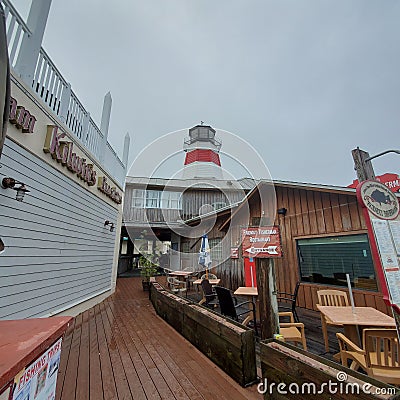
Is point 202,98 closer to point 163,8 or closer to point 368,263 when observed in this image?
point 163,8

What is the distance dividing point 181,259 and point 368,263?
10234mm

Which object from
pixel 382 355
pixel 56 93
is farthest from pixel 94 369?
pixel 56 93

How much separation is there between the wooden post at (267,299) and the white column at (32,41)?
431 centimetres

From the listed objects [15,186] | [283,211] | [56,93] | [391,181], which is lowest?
[15,186]

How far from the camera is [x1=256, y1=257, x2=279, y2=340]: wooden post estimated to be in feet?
7.75

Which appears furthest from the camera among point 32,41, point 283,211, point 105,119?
point 105,119

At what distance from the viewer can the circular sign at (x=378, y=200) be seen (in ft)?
5.37

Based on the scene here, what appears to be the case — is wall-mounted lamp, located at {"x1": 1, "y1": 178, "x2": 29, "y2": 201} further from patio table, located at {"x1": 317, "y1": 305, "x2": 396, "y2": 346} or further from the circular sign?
patio table, located at {"x1": 317, "y1": 305, "x2": 396, "y2": 346}

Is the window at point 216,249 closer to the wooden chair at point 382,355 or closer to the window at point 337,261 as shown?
the window at point 337,261

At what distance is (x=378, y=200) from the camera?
168 centimetres

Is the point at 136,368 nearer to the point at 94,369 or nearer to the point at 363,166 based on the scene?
the point at 94,369

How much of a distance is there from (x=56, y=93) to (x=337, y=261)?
6.69 meters

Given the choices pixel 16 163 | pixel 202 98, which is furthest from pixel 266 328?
pixel 202 98

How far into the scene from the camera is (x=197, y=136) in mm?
19203
